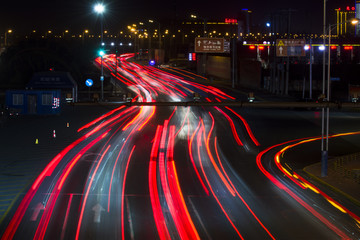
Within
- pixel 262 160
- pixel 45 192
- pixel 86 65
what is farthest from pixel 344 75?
pixel 45 192

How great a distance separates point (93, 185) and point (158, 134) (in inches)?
638

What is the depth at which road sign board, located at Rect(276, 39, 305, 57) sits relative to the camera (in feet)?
186

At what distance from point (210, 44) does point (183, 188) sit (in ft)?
92.2

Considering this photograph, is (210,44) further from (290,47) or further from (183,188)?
(183,188)

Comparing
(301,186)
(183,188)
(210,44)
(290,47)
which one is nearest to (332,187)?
(301,186)

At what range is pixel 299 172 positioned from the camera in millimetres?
24641

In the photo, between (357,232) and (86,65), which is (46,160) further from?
(86,65)

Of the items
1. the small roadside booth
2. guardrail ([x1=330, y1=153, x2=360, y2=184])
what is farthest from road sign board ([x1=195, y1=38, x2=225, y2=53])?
guardrail ([x1=330, y1=153, x2=360, y2=184])

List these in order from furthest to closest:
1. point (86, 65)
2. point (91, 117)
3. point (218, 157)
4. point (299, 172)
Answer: point (86, 65)
point (91, 117)
point (218, 157)
point (299, 172)

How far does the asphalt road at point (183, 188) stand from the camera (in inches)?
581

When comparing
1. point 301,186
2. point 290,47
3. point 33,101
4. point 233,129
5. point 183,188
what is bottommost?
point 301,186

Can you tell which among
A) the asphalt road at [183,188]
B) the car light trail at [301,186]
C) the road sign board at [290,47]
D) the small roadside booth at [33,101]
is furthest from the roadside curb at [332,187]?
the road sign board at [290,47]

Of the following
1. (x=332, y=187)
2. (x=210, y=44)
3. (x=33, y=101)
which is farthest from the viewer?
(x=33, y=101)

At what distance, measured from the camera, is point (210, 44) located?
46.6 metres
